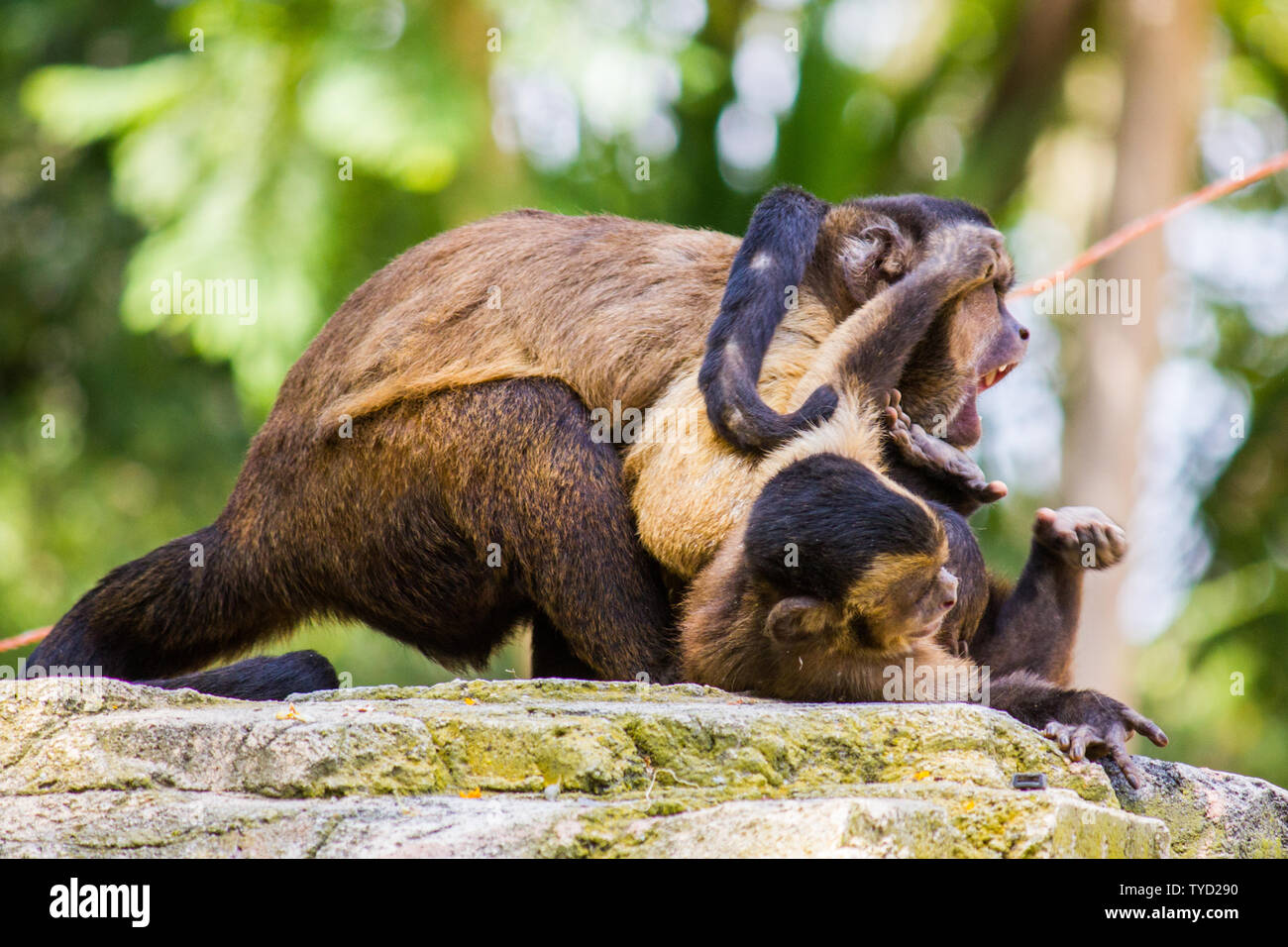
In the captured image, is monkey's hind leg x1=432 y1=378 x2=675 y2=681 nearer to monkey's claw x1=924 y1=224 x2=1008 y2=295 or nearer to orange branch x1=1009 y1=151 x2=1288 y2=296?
monkey's claw x1=924 y1=224 x2=1008 y2=295

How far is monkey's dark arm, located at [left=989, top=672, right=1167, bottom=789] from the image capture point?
175 inches

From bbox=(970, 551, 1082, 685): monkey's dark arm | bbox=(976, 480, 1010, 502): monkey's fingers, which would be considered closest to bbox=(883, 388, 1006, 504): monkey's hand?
bbox=(976, 480, 1010, 502): monkey's fingers

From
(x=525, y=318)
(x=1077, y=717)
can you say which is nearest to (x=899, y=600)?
(x=1077, y=717)

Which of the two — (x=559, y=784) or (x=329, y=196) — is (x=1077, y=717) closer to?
(x=559, y=784)

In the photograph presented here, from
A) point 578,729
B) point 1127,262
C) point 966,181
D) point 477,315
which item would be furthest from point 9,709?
point 966,181

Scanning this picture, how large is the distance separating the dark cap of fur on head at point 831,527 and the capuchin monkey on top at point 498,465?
0.71 metres

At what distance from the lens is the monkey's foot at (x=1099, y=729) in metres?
4.43

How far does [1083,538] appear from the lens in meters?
5.36

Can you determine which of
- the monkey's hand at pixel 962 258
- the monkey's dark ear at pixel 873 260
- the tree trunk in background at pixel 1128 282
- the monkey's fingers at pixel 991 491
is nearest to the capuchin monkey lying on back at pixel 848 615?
the monkey's fingers at pixel 991 491

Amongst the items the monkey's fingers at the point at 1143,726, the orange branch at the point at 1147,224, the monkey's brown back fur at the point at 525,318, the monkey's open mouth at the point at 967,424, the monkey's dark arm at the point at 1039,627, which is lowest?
the monkey's fingers at the point at 1143,726

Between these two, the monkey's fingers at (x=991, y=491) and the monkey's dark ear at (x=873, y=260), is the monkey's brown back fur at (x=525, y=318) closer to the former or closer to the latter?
the monkey's dark ear at (x=873, y=260)

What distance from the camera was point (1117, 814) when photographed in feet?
12.9

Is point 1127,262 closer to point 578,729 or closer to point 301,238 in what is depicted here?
point 301,238

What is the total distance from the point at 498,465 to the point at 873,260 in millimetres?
1661
